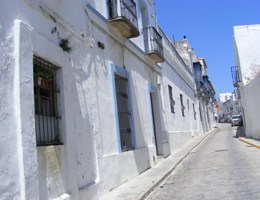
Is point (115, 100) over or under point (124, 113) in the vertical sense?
over

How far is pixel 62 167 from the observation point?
19.4 feet

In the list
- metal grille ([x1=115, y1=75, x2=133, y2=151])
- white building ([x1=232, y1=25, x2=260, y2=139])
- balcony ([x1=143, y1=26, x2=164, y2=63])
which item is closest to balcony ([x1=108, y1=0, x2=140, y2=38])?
metal grille ([x1=115, y1=75, x2=133, y2=151])

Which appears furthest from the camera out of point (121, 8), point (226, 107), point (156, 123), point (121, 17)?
point (226, 107)

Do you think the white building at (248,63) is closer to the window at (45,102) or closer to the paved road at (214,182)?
the paved road at (214,182)

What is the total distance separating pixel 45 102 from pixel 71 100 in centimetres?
72

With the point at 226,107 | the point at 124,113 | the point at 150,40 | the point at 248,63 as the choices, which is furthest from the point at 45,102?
the point at 226,107

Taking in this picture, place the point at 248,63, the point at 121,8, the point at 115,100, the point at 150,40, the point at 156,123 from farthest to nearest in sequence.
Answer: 1. the point at 248,63
2. the point at 156,123
3. the point at 150,40
4. the point at 121,8
5. the point at 115,100

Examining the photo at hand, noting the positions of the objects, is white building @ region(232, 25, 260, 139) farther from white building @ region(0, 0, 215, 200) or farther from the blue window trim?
the blue window trim

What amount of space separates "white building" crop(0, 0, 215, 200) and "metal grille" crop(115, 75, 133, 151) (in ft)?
0.09

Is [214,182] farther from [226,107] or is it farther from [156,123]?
Answer: [226,107]

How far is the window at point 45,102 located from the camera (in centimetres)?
567

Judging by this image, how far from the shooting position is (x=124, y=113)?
1011 cm

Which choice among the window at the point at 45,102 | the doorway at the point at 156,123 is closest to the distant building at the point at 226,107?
the doorway at the point at 156,123

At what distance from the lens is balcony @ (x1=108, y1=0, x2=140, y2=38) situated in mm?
9602
